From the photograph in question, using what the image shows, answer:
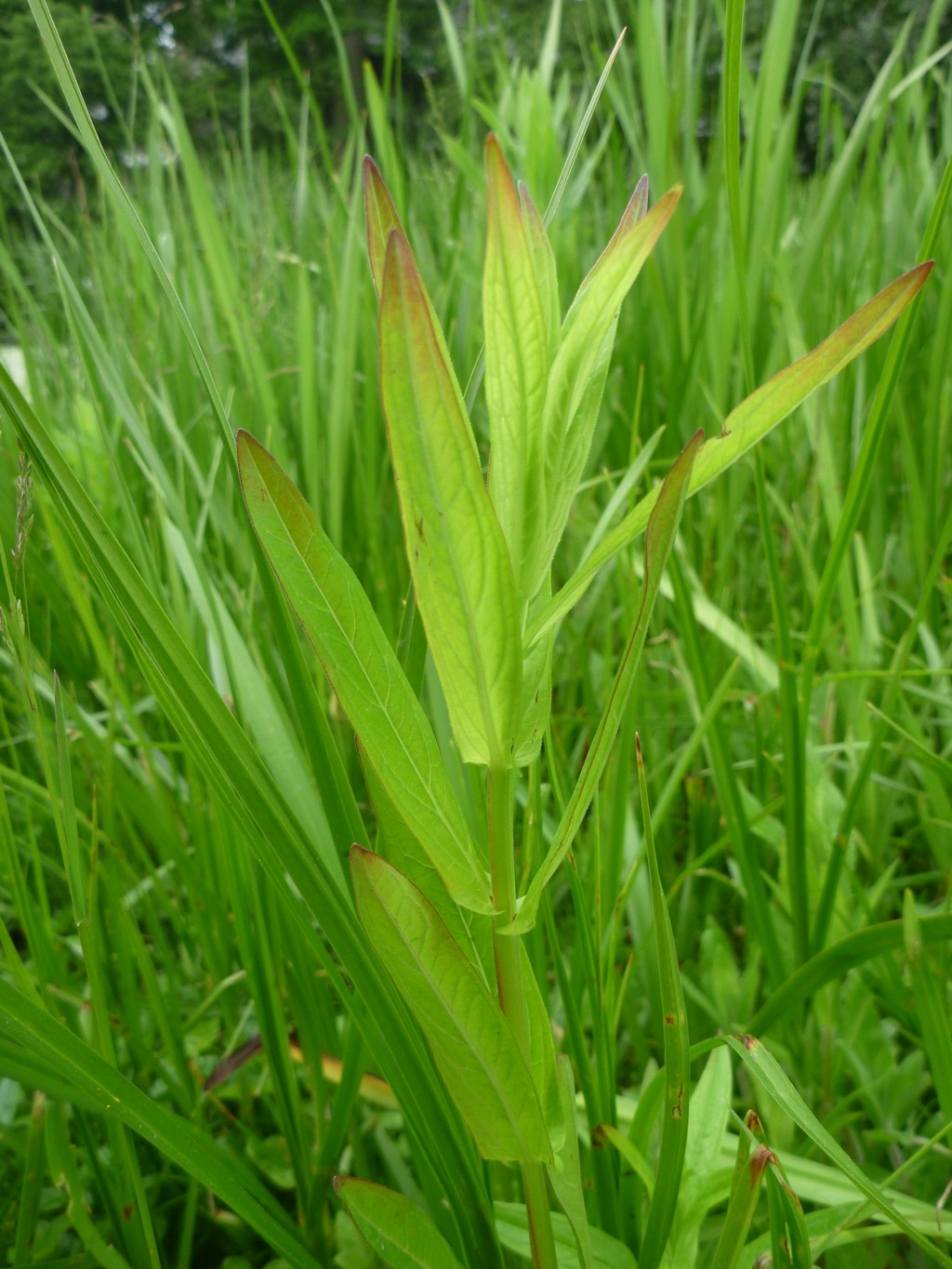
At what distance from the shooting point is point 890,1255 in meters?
0.45

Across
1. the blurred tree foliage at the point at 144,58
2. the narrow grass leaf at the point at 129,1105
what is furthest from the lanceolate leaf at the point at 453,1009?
the blurred tree foliage at the point at 144,58

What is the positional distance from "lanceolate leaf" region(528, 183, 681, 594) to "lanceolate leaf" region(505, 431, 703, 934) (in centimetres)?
3

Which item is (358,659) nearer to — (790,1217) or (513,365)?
(513,365)

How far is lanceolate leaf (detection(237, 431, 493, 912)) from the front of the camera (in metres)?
0.24

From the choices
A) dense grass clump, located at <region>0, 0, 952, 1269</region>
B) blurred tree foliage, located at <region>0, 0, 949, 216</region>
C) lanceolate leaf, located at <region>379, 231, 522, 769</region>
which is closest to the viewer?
lanceolate leaf, located at <region>379, 231, 522, 769</region>

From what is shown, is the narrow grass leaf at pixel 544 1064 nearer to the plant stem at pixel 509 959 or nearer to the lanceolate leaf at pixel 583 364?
the plant stem at pixel 509 959

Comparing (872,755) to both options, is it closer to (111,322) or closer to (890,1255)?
(890,1255)

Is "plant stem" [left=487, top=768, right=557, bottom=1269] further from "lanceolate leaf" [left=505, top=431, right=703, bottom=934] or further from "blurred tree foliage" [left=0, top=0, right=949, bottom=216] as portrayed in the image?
"blurred tree foliage" [left=0, top=0, right=949, bottom=216]

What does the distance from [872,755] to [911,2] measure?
1194 centimetres

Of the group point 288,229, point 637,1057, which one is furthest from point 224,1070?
point 288,229

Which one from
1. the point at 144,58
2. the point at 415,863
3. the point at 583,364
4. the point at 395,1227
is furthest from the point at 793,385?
the point at 144,58

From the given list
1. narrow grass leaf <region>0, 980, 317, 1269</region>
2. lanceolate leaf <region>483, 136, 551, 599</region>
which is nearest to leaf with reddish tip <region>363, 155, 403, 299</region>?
lanceolate leaf <region>483, 136, 551, 599</region>

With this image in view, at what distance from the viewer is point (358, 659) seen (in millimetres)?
253

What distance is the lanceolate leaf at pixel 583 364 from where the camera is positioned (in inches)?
9.7
